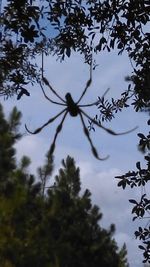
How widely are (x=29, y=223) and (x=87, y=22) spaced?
2304 centimetres

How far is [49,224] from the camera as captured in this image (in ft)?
104

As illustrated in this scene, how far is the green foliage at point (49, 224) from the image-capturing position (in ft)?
84.6

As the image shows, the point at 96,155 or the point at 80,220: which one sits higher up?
the point at 80,220

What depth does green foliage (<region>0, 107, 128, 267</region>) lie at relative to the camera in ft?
84.6

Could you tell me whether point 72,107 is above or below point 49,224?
below

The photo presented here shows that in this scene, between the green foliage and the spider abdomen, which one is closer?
the spider abdomen

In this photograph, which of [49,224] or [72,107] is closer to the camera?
[72,107]

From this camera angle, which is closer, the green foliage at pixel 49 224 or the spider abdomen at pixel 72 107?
the spider abdomen at pixel 72 107

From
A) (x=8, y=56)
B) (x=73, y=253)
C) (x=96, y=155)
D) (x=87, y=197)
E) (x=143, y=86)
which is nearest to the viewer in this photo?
(x=96, y=155)

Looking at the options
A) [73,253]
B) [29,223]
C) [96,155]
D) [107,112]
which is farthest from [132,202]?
[73,253]

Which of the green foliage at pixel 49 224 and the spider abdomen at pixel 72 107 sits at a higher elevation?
the green foliage at pixel 49 224

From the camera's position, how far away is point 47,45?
543 cm

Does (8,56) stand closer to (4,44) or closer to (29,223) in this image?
(4,44)

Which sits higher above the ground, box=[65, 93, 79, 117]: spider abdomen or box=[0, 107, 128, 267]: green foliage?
box=[0, 107, 128, 267]: green foliage
